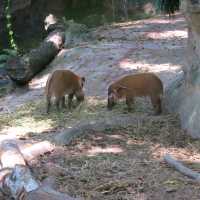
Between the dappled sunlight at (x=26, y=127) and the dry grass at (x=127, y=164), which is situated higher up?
Result: the dry grass at (x=127, y=164)

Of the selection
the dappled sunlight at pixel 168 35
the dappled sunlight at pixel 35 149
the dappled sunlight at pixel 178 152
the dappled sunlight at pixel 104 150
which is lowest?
the dappled sunlight at pixel 178 152

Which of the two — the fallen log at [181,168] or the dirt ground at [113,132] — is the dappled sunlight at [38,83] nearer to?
the dirt ground at [113,132]

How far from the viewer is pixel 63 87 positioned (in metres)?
9.16

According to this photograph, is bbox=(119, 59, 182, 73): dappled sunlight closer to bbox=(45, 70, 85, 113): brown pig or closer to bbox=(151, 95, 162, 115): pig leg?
bbox=(45, 70, 85, 113): brown pig

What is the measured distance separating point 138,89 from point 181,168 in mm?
2664

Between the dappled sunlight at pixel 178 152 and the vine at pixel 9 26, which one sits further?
the vine at pixel 9 26

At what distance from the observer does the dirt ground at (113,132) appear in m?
5.65

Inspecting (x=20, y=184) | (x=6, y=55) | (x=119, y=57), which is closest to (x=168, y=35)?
(x=119, y=57)

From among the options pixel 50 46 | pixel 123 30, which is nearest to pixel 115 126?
pixel 50 46

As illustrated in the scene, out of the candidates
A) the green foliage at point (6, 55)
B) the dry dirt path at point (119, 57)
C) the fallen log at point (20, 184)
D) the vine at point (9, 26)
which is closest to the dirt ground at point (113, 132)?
the dry dirt path at point (119, 57)

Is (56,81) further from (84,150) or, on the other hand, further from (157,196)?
(157,196)

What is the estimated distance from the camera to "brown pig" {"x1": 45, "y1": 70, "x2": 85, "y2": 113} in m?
9.11

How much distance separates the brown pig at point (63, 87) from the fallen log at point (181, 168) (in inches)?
125

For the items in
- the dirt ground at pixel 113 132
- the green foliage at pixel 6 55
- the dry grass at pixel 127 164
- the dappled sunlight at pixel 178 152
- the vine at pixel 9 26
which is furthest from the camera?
the vine at pixel 9 26
